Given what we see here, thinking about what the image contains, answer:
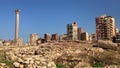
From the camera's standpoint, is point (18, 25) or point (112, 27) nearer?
point (18, 25)

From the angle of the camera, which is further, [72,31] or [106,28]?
[72,31]

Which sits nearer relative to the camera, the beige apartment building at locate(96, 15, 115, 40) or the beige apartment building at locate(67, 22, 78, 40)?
the beige apartment building at locate(96, 15, 115, 40)

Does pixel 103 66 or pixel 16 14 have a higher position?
pixel 16 14

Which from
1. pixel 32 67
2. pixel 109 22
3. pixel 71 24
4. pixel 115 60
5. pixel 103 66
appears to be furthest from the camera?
pixel 71 24

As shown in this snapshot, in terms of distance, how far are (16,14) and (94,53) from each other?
73.2 feet

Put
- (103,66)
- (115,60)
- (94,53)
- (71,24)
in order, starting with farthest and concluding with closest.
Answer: (71,24), (94,53), (115,60), (103,66)

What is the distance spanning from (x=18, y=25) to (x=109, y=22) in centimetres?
2026

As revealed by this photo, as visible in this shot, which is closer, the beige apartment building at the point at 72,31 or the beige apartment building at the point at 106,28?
the beige apartment building at the point at 106,28

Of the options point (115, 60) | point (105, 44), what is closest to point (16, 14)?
point (105, 44)

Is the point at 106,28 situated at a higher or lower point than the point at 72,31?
higher

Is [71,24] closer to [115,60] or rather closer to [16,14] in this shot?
[16,14]

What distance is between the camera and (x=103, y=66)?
22969 millimetres

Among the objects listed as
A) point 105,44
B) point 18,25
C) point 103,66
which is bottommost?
point 103,66

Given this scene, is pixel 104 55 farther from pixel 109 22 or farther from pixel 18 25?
pixel 109 22
